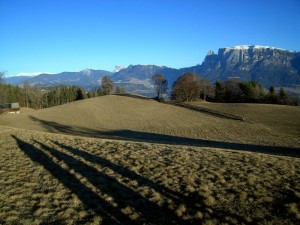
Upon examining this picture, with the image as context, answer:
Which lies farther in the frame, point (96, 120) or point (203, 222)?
point (96, 120)

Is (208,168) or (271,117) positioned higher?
(208,168)

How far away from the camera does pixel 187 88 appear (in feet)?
309

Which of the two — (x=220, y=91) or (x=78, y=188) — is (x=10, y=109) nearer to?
(x=220, y=91)

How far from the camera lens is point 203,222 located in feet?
29.4

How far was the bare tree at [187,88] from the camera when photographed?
308 ft

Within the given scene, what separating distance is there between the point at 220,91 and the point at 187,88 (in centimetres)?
1958

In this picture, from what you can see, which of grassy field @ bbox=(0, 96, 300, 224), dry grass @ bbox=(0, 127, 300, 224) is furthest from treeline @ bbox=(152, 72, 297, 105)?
dry grass @ bbox=(0, 127, 300, 224)

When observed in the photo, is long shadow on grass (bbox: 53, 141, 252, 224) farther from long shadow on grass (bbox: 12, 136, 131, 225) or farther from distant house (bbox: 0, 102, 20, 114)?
distant house (bbox: 0, 102, 20, 114)

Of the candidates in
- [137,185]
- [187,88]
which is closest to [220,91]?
[187,88]

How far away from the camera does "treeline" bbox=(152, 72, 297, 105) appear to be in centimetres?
9375

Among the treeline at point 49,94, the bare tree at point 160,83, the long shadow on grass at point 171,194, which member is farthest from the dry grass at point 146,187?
Result: the treeline at point 49,94

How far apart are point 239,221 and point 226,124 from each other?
4194 centimetres

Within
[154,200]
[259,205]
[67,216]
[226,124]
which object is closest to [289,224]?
[259,205]

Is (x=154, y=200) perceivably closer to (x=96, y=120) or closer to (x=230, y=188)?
(x=230, y=188)
